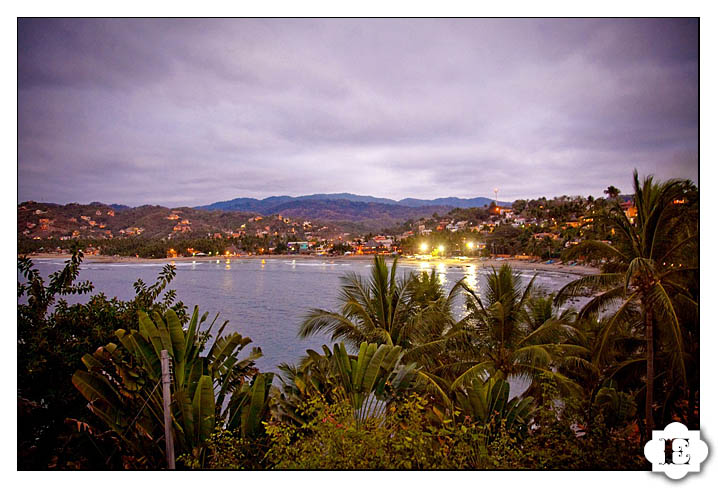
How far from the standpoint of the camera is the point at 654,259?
325 centimetres

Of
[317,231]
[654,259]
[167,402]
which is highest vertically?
[317,231]

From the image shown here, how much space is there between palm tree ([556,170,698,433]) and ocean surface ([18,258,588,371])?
1836 millimetres

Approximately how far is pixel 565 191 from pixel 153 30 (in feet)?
17.1

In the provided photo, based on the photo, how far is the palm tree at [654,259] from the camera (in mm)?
2965

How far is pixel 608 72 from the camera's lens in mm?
Answer: 3559

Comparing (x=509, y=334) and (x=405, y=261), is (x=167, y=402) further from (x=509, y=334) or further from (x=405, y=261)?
(x=405, y=261)

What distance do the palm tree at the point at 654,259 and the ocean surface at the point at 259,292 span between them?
1.84 m

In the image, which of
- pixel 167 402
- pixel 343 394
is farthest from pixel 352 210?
pixel 167 402

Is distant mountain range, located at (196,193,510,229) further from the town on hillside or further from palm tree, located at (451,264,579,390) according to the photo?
palm tree, located at (451,264,579,390)

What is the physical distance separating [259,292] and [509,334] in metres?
14.8

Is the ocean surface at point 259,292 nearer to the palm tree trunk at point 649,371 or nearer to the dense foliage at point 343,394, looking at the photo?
the dense foliage at point 343,394

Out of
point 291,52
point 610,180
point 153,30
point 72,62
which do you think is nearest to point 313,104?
point 291,52

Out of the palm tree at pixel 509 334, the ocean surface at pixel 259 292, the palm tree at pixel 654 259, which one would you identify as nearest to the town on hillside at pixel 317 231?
the palm tree at pixel 654 259

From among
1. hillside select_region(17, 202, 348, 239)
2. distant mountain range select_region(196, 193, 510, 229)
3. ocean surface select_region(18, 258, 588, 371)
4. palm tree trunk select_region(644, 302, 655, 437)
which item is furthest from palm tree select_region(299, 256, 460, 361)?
distant mountain range select_region(196, 193, 510, 229)
